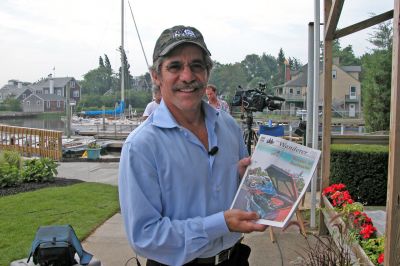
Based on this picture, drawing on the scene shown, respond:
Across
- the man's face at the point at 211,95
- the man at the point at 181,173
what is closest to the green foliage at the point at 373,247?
the man at the point at 181,173

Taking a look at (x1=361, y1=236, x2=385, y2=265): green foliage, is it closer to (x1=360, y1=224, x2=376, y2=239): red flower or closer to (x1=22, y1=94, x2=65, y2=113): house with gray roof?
(x1=360, y1=224, x2=376, y2=239): red flower

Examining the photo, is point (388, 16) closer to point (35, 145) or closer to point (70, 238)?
point (70, 238)

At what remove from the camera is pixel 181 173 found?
1.61 m

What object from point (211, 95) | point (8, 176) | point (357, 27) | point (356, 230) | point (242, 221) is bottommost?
point (8, 176)

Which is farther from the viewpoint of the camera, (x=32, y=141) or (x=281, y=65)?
(x=281, y=65)

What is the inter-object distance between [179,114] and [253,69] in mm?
100846

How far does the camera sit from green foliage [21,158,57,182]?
8422 millimetres

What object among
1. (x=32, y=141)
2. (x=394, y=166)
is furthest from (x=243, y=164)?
(x=32, y=141)

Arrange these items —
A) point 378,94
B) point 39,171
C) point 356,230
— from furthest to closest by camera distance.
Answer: point 378,94 < point 39,171 < point 356,230

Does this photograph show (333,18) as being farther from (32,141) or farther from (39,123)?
(39,123)

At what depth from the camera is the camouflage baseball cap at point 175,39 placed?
5.34ft

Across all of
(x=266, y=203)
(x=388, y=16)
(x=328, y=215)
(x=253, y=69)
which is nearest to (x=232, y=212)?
(x=266, y=203)

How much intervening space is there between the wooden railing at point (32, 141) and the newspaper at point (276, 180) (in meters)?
12.7

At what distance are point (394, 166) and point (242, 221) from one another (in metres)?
1.14
